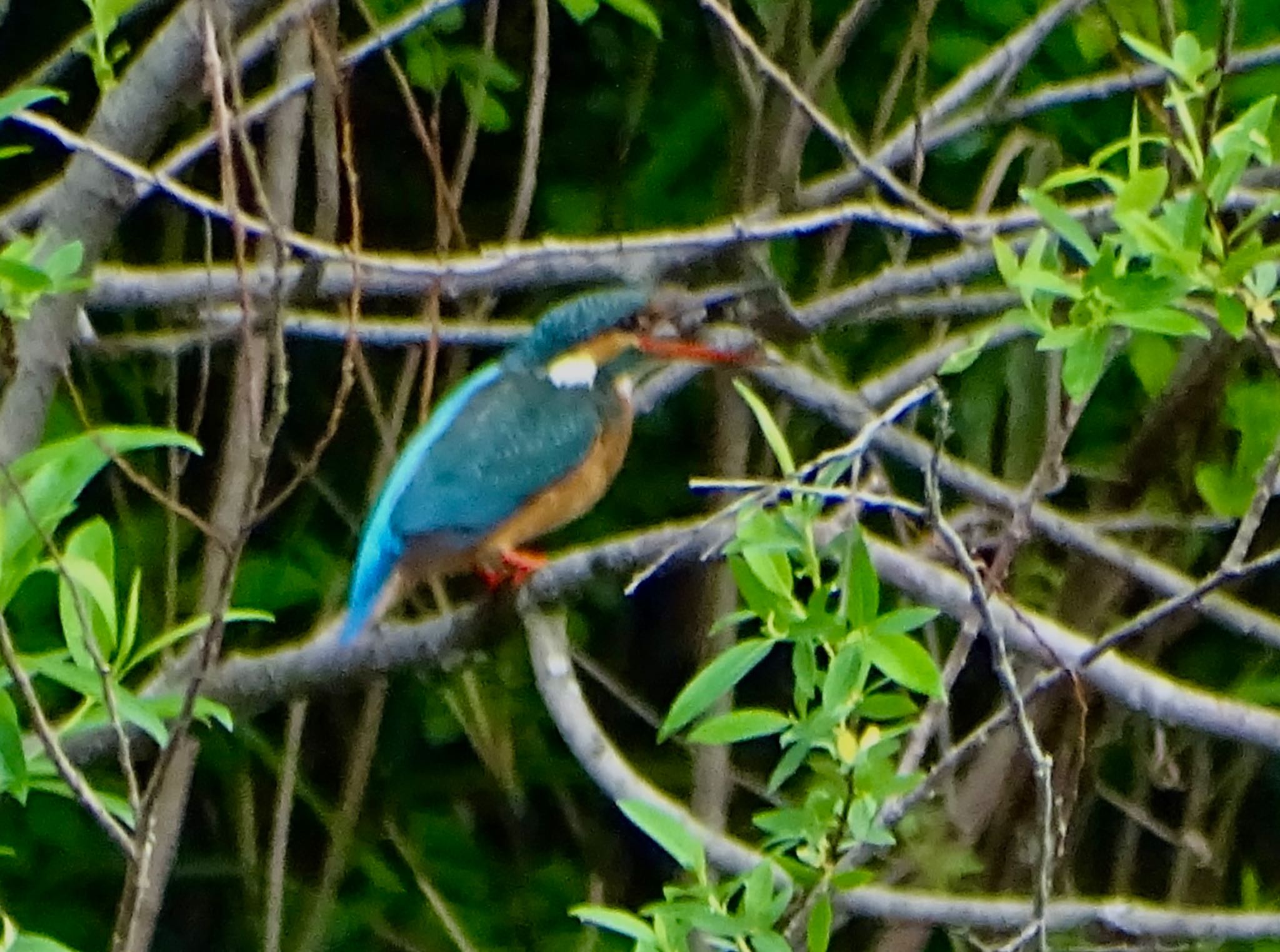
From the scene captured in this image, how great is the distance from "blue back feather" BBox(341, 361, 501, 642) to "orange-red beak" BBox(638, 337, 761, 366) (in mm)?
216

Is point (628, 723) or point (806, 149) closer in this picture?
point (806, 149)

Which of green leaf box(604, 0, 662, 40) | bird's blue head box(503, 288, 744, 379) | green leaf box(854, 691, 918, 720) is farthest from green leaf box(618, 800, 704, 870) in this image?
green leaf box(604, 0, 662, 40)

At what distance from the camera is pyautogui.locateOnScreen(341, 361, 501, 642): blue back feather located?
1938 millimetres

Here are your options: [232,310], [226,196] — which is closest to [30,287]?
[226,196]

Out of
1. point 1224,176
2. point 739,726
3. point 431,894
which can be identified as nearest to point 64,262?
point 739,726

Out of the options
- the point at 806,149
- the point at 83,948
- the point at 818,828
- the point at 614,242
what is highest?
the point at 806,149

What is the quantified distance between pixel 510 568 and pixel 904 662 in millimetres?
1087

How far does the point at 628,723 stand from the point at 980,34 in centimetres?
121

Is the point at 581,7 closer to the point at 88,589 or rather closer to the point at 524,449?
the point at 524,449

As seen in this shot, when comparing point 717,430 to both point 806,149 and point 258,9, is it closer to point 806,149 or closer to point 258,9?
point 806,149

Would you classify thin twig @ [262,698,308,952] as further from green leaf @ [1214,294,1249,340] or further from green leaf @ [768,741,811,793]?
green leaf @ [1214,294,1249,340]

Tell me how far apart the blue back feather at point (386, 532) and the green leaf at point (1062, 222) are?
0.93 m

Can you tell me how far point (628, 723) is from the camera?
9.61 ft

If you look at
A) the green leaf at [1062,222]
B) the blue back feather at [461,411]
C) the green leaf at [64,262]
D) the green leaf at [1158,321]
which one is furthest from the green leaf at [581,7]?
the green leaf at [1158,321]
